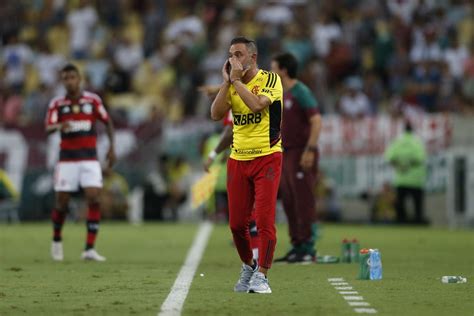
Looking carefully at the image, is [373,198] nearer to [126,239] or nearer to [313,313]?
[126,239]

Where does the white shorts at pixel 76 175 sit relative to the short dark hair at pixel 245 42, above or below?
below

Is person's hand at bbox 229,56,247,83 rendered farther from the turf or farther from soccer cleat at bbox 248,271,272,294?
the turf

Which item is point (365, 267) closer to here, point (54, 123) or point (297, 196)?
point (297, 196)

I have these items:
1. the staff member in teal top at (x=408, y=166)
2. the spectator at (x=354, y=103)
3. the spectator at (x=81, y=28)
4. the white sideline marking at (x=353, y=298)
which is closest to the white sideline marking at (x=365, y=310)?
the white sideline marking at (x=353, y=298)

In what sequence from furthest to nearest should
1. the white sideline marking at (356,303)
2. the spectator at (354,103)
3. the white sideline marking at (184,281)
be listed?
the spectator at (354,103)
the white sideline marking at (356,303)
the white sideline marking at (184,281)

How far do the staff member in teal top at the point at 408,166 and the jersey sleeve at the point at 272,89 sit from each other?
1408 cm

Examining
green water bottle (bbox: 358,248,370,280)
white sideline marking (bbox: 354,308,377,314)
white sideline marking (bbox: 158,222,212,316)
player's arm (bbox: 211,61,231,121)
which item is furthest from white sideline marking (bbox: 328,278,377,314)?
player's arm (bbox: 211,61,231,121)

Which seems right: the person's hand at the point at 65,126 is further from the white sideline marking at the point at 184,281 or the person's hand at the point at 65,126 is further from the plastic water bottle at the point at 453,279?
the plastic water bottle at the point at 453,279

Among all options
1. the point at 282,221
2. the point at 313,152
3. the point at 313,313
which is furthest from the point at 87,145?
the point at 282,221

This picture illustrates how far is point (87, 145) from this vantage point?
53.6ft

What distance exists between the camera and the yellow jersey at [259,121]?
453 inches

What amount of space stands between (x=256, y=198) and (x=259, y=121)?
2.19ft

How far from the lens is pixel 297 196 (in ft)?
51.2

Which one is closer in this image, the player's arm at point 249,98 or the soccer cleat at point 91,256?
the player's arm at point 249,98
